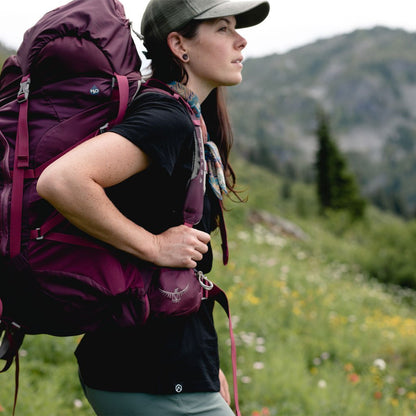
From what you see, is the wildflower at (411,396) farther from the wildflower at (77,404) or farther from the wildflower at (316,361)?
the wildflower at (77,404)

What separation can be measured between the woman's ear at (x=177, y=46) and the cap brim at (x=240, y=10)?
0.09 meters

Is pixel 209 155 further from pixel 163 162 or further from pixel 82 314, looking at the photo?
pixel 82 314

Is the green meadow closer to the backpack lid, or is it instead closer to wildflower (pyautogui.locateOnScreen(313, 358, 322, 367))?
wildflower (pyautogui.locateOnScreen(313, 358, 322, 367))

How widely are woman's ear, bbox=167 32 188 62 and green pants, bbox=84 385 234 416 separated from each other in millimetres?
1091

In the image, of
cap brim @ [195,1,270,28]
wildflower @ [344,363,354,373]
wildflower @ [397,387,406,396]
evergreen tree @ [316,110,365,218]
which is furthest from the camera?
evergreen tree @ [316,110,365,218]

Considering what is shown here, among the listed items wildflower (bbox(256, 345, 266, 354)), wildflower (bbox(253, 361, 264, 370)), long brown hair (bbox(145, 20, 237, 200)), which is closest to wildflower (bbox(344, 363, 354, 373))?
wildflower (bbox(256, 345, 266, 354))

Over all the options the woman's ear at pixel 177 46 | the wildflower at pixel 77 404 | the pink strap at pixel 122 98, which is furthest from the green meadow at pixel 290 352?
the pink strap at pixel 122 98

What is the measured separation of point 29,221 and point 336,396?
3832 mm

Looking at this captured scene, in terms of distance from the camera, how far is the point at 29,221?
1.41m

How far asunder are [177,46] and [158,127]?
1.70ft

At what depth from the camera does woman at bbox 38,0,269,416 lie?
137 centimetres

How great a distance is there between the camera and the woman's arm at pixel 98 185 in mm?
1335

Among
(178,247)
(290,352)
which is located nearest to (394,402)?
(290,352)

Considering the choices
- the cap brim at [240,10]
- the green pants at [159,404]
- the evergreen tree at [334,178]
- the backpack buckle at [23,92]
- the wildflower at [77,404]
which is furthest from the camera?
the evergreen tree at [334,178]
